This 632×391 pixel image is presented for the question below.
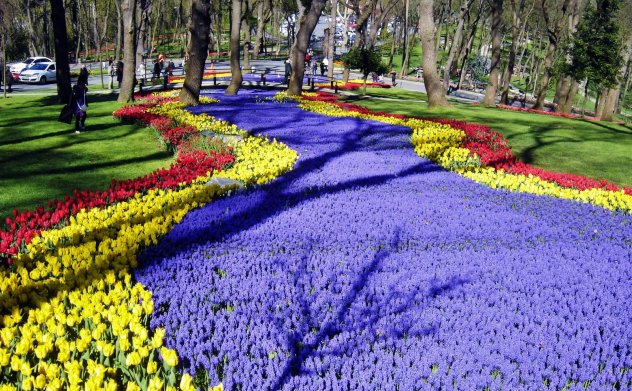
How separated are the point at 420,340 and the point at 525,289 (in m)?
1.54

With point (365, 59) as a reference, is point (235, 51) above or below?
below

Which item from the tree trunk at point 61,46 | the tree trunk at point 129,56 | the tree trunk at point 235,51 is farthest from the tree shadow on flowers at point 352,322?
the tree trunk at point 235,51

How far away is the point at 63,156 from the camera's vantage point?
11234mm

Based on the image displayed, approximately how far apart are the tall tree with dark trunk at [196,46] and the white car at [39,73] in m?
24.1

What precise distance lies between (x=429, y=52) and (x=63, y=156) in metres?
14.6

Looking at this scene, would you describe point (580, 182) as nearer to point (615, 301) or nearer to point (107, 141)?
point (615, 301)

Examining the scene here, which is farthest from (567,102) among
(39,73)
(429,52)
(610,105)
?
(39,73)

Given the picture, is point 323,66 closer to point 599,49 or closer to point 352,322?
point 599,49

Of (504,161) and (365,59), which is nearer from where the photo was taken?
(504,161)

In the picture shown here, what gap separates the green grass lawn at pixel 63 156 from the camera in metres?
8.70

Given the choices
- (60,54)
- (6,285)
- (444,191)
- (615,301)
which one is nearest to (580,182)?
(444,191)

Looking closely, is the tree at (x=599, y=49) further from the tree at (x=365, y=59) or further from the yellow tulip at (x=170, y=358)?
Answer: the yellow tulip at (x=170, y=358)

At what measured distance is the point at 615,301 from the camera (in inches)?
179

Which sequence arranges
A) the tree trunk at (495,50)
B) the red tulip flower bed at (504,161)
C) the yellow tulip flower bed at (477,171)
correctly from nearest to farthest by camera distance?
the yellow tulip flower bed at (477,171) → the red tulip flower bed at (504,161) → the tree trunk at (495,50)
